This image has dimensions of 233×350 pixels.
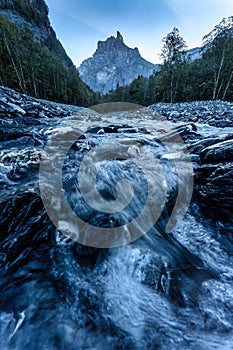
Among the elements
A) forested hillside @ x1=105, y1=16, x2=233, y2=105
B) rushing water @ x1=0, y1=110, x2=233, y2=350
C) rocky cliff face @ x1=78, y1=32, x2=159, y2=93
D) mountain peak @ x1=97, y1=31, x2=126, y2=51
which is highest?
mountain peak @ x1=97, y1=31, x2=126, y2=51

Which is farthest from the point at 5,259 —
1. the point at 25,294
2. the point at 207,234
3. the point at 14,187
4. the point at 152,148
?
the point at 152,148

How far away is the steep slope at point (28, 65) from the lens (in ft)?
62.0

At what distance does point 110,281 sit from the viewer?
1448 mm

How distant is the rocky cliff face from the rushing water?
162 m

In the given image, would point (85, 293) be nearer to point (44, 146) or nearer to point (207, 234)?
point (207, 234)

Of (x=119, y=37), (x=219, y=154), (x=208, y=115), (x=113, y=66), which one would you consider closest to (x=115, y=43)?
(x=119, y=37)

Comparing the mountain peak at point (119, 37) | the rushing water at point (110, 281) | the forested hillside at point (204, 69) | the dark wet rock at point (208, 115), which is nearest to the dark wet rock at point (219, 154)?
the rushing water at point (110, 281)

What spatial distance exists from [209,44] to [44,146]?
70.5 ft

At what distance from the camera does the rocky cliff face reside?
14650 centimetres

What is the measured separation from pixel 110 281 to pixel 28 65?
90.1 ft

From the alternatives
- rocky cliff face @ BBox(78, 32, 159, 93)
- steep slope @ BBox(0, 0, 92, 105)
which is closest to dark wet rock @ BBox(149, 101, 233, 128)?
steep slope @ BBox(0, 0, 92, 105)

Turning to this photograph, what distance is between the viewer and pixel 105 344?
42.4 inches

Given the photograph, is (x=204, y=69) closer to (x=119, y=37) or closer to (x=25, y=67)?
(x=25, y=67)

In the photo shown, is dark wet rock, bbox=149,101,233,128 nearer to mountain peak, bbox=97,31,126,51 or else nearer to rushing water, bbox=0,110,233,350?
rushing water, bbox=0,110,233,350
